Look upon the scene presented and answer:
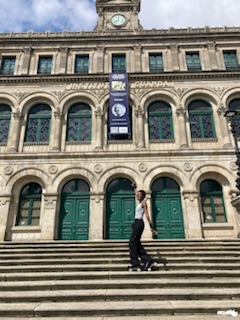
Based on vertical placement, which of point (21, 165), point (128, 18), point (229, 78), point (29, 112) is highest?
point (128, 18)

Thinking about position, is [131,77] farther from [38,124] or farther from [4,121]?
[4,121]

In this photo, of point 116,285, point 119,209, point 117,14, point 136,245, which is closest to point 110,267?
point 136,245

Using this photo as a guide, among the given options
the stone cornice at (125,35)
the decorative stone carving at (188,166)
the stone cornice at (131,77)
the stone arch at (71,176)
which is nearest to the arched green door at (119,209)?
the stone arch at (71,176)

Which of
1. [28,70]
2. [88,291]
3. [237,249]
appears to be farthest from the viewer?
[28,70]

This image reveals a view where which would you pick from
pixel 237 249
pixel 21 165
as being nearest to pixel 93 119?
pixel 21 165

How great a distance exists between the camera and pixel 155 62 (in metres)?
19.0

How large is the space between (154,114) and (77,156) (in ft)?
20.0

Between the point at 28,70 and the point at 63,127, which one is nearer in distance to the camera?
the point at 63,127

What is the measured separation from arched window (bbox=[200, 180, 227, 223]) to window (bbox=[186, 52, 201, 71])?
861 cm

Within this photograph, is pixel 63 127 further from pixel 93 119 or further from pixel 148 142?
pixel 148 142

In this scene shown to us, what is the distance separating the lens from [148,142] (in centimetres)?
1656

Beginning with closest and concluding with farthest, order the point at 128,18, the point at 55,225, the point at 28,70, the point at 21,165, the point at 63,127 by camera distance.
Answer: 1. the point at 55,225
2. the point at 21,165
3. the point at 63,127
4. the point at 28,70
5. the point at 128,18

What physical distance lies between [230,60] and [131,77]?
7.70m

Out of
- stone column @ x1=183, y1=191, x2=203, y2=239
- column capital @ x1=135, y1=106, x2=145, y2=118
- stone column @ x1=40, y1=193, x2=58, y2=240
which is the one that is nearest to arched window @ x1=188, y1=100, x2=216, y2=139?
column capital @ x1=135, y1=106, x2=145, y2=118
